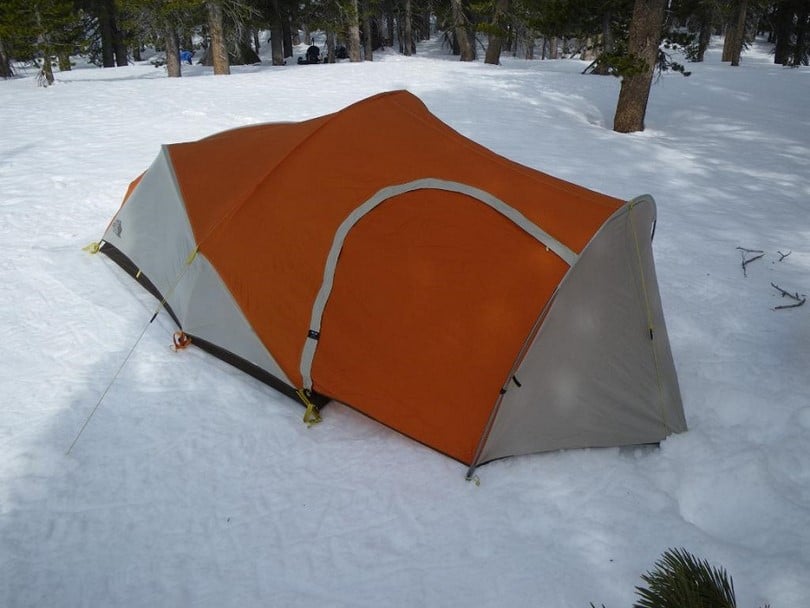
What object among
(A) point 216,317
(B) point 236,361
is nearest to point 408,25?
(A) point 216,317

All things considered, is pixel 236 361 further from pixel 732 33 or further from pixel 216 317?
pixel 732 33

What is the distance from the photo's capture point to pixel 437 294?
368cm

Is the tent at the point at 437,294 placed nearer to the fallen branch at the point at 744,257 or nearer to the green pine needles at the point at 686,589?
the green pine needles at the point at 686,589

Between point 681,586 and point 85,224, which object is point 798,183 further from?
point 85,224

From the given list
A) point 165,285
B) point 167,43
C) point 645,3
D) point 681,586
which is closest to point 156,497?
point 165,285

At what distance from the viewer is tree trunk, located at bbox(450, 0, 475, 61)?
2386 cm

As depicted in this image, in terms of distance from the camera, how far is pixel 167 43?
20.6 meters

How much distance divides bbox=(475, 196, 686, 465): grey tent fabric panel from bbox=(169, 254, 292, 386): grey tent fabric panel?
5.49ft

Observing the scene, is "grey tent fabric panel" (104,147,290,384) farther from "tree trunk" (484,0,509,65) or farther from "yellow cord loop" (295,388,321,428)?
"tree trunk" (484,0,509,65)

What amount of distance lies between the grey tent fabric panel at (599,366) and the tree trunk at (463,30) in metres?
22.9

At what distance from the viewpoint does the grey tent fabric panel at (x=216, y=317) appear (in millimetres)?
4078

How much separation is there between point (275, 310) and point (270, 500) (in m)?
1.35

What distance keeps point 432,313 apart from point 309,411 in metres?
1.09

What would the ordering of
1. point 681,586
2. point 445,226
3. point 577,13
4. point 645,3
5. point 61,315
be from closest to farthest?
point 681,586
point 445,226
point 61,315
point 645,3
point 577,13
